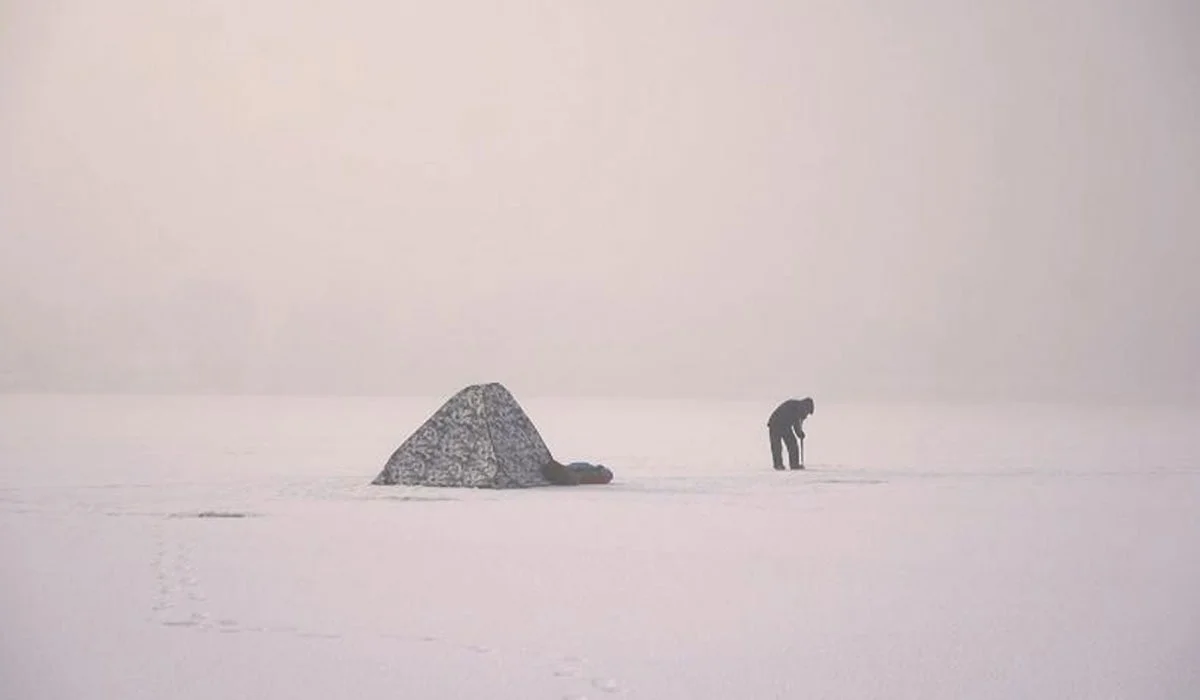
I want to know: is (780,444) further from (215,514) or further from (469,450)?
(215,514)

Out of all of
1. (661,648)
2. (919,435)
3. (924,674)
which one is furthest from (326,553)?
(919,435)

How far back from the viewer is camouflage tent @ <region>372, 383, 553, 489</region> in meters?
13.2

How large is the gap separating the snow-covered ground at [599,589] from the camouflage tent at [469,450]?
0.48 metres

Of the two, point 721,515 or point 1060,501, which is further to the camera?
point 1060,501

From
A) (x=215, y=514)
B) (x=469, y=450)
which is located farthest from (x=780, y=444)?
(x=215, y=514)

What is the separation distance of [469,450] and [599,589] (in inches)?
264

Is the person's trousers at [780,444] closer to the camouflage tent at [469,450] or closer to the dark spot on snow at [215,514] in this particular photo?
the camouflage tent at [469,450]

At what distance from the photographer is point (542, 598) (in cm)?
651

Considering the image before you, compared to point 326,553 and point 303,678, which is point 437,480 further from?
point 303,678

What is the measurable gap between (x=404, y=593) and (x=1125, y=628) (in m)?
3.21

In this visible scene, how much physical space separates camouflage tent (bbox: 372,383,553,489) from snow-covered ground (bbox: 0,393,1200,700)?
48 centimetres

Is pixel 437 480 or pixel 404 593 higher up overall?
pixel 437 480

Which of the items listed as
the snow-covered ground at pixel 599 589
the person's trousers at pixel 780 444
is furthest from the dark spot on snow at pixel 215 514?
the person's trousers at pixel 780 444

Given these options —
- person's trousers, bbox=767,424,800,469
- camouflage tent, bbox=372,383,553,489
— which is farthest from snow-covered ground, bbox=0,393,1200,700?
person's trousers, bbox=767,424,800,469
